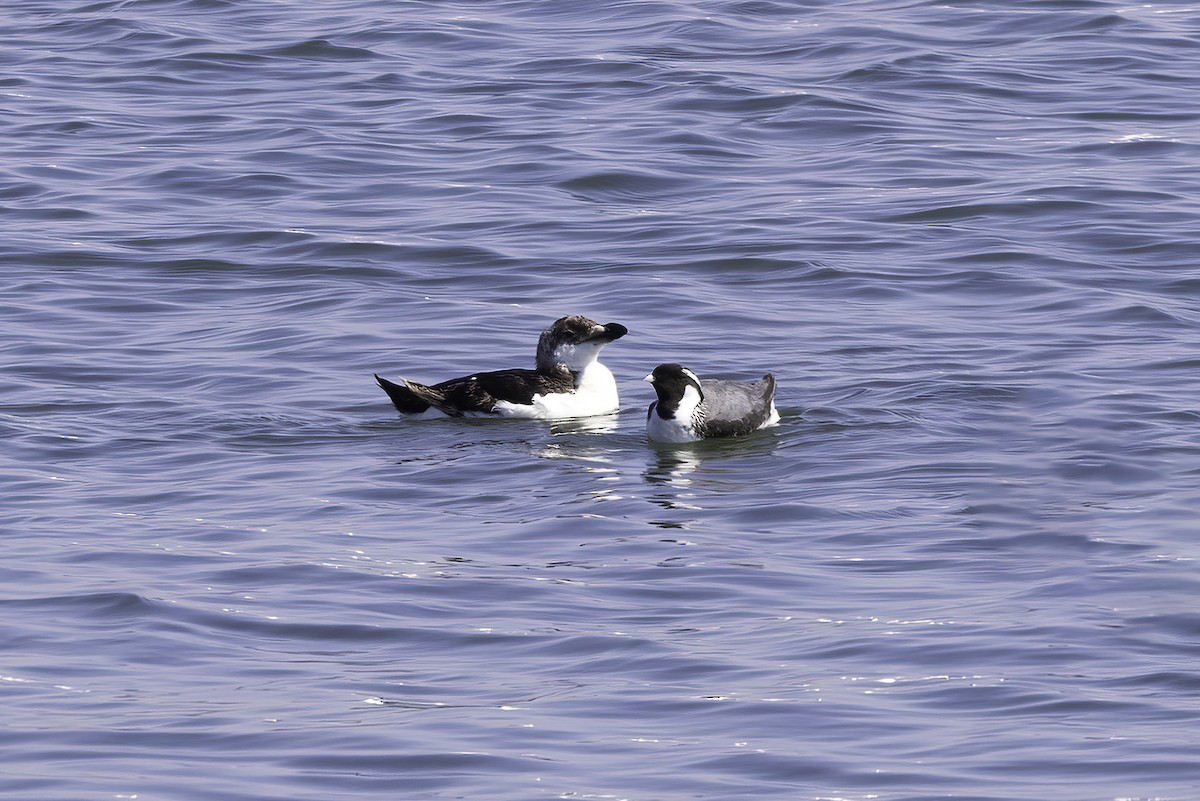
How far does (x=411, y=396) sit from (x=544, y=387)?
3.38ft

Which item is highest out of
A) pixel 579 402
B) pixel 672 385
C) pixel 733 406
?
pixel 672 385

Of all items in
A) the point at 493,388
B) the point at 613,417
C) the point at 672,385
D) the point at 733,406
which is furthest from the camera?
the point at 613,417

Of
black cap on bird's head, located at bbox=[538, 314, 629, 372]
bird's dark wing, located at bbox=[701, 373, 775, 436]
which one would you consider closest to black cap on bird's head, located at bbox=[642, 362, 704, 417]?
bird's dark wing, located at bbox=[701, 373, 775, 436]

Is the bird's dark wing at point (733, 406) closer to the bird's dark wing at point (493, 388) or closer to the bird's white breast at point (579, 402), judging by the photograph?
the bird's white breast at point (579, 402)

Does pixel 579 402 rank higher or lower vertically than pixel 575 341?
lower

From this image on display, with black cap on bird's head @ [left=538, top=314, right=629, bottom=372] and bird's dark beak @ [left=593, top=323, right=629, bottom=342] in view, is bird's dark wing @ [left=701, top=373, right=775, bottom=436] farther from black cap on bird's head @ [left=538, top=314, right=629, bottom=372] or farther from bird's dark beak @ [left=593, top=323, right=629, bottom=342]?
black cap on bird's head @ [left=538, top=314, right=629, bottom=372]

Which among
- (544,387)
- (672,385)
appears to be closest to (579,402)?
(544,387)

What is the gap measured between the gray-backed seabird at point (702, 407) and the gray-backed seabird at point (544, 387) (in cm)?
94

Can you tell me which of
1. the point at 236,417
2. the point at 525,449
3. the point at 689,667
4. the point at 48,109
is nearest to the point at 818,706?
the point at 689,667

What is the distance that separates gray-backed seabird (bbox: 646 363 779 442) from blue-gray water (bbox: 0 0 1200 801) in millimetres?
158

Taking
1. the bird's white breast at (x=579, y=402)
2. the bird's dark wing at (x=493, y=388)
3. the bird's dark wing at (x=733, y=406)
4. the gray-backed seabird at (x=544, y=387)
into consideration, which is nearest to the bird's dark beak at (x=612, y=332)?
the gray-backed seabird at (x=544, y=387)

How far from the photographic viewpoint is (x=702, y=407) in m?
13.0

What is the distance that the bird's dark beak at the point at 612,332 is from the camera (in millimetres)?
14078

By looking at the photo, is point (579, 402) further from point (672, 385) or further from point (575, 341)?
point (672, 385)
